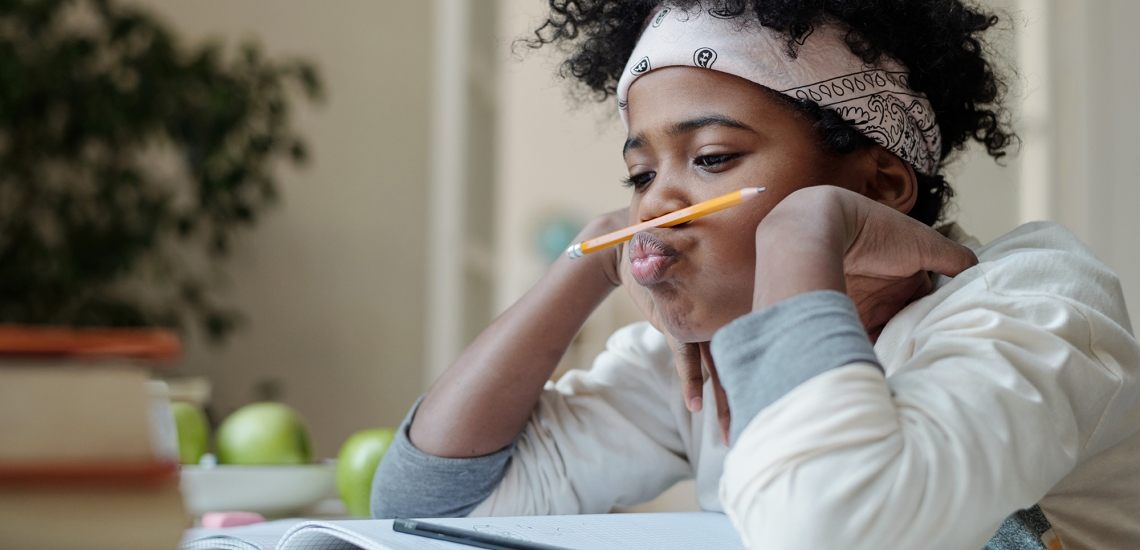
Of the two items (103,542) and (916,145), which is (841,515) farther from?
(916,145)

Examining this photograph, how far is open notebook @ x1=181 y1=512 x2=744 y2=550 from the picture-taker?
2.00 feet

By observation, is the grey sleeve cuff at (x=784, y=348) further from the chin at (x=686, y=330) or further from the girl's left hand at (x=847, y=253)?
the chin at (x=686, y=330)

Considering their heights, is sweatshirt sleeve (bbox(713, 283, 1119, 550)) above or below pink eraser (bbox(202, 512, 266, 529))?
above

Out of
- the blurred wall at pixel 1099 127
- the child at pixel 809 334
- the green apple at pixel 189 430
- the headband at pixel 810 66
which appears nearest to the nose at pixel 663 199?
the child at pixel 809 334

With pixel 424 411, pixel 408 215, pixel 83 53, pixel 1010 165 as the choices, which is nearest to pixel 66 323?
pixel 83 53

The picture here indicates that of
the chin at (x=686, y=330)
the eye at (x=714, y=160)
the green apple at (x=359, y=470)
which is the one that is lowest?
the green apple at (x=359, y=470)

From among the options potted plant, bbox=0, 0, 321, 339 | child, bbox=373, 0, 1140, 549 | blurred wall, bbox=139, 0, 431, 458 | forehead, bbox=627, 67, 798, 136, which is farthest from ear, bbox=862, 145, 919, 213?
blurred wall, bbox=139, 0, 431, 458

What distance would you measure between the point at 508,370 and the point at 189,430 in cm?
43

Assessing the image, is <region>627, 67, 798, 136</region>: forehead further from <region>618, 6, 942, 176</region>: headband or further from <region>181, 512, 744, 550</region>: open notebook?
<region>181, 512, 744, 550</region>: open notebook

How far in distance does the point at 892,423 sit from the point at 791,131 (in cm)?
36

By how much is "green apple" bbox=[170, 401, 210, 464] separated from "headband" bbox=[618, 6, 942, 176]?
70 cm

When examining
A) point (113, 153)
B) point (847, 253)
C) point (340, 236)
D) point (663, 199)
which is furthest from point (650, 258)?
point (340, 236)

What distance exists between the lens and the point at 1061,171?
1379 millimetres

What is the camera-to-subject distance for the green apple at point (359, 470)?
1092 mm
